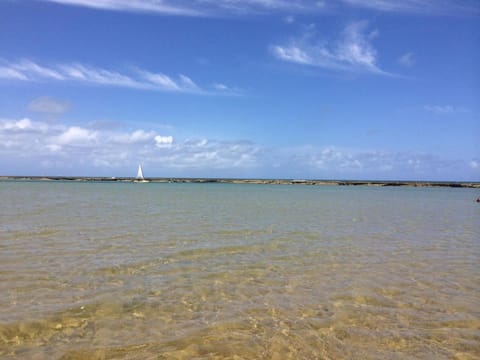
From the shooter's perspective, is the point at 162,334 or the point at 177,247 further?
the point at 177,247

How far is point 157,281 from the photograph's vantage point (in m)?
8.34

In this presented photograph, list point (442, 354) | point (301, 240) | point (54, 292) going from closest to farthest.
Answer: point (442, 354) → point (54, 292) → point (301, 240)

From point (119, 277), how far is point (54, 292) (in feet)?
5.00

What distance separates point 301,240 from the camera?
13852 mm

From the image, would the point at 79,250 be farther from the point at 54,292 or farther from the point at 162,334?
the point at 162,334

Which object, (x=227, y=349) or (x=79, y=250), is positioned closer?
(x=227, y=349)

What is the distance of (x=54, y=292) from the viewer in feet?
24.4

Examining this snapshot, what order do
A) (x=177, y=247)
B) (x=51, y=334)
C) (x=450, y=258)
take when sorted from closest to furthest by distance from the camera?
(x=51, y=334), (x=450, y=258), (x=177, y=247)

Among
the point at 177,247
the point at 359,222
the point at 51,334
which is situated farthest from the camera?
the point at 359,222

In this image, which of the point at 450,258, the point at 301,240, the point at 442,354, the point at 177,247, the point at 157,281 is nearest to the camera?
the point at 442,354

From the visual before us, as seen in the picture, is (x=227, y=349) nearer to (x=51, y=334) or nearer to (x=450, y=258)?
(x=51, y=334)

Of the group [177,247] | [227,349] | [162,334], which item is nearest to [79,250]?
[177,247]

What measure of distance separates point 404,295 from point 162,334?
5.22 metres

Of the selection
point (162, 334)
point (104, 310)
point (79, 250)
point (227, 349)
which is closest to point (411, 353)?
point (227, 349)
